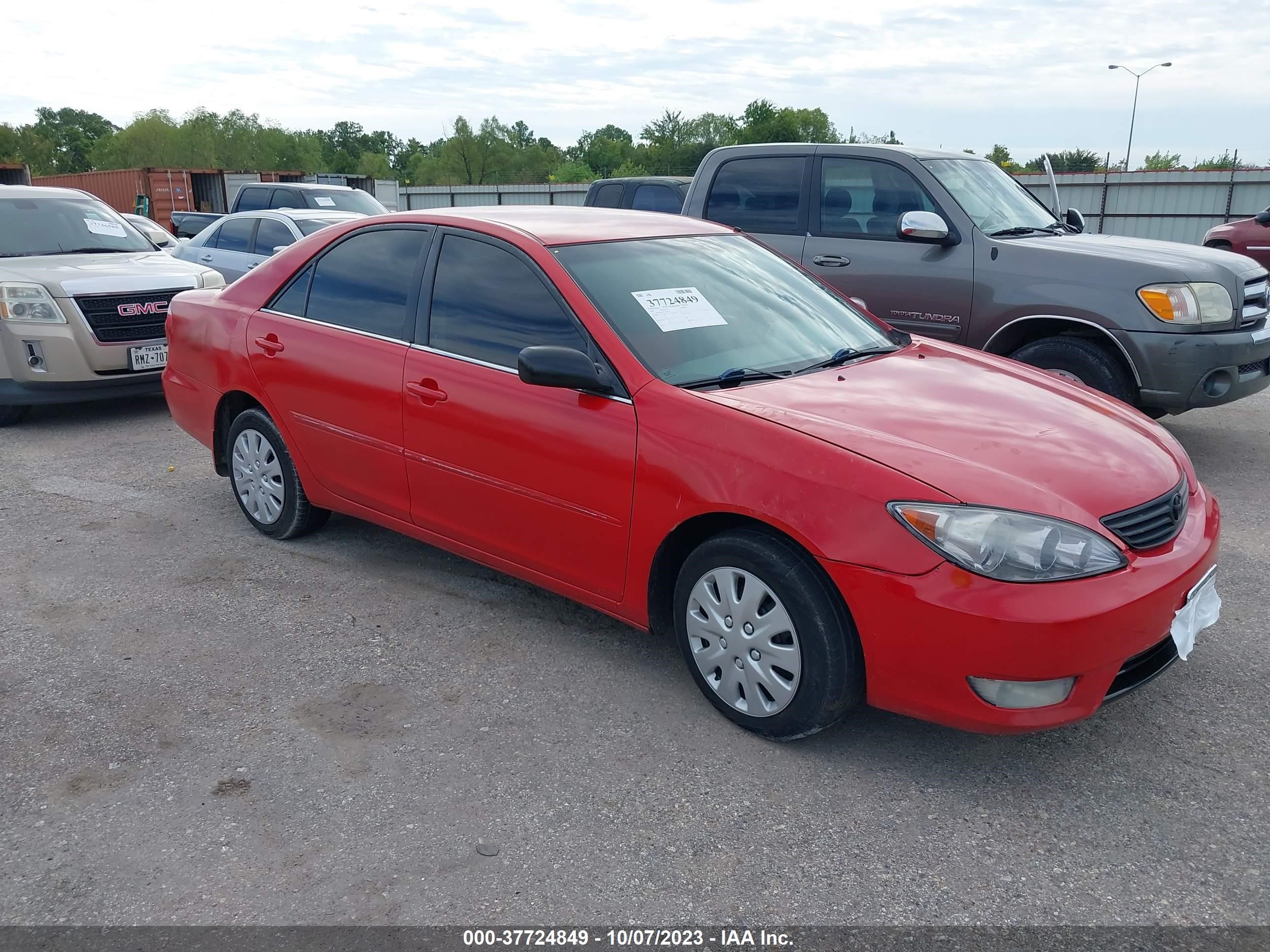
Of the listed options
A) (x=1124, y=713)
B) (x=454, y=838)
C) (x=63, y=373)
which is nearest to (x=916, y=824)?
(x=1124, y=713)

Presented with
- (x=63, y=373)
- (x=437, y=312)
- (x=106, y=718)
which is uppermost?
(x=437, y=312)

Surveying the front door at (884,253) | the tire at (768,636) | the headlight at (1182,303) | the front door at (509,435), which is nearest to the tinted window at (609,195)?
the front door at (884,253)

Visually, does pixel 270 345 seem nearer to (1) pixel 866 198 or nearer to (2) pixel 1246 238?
(1) pixel 866 198

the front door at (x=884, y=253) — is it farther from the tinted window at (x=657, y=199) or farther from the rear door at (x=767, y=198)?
the tinted window at (x=657, y=199)

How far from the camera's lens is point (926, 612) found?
279cm

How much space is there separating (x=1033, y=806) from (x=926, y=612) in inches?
27.1

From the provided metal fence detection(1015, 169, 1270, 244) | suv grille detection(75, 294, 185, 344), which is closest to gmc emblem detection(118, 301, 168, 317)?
suv grille detection(75, 294, 185, 344)

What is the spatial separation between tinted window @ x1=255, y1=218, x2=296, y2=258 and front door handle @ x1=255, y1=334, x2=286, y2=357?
689 centimetres

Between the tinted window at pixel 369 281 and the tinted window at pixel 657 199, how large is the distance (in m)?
8.79

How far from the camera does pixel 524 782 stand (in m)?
3.07

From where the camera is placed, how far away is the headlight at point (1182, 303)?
580 cm

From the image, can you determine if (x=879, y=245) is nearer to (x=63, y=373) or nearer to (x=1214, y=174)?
(x=63, y=373)

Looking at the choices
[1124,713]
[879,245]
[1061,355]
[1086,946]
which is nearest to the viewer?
[1086,946]

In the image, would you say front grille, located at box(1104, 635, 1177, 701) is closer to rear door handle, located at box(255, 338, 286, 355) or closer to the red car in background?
rear door handle, located at box(255, 338, 286, 355)
